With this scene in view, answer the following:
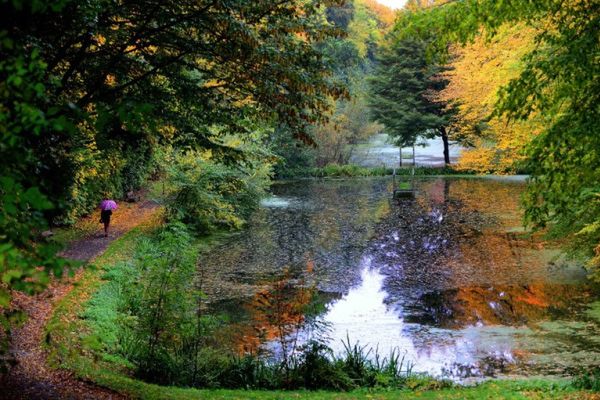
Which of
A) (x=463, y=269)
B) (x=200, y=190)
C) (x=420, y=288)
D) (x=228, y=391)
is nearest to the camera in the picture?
(x=228, y=391)

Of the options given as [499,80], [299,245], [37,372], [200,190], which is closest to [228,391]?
[37,372]

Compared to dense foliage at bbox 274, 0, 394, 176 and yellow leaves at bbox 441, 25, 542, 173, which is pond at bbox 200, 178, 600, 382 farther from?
dense foliage at bbox 274, 0, 394, 176

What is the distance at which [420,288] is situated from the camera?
1521 cm

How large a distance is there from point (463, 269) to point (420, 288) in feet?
7.86

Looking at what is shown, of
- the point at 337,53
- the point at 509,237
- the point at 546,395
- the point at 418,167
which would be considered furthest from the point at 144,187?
the point at 337,53

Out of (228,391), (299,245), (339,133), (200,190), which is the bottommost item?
(228,391)

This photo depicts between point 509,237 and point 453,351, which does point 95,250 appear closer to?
point 453,351

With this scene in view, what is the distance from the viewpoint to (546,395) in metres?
7.58

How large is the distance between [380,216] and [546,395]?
1940cm

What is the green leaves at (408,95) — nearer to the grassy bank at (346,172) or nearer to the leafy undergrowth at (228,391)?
the grassy bank at (346,172)

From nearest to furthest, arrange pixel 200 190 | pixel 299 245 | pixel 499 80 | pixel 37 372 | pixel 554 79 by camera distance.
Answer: pixel 554 79 < pixel 37 372 < pixel 499 80 < pixel 299 245 < pixel 200 190

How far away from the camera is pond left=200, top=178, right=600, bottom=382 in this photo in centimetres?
1078

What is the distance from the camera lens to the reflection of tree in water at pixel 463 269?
1320 centimetres

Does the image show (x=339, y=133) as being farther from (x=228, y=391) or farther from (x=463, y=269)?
(x=228, y=391)
